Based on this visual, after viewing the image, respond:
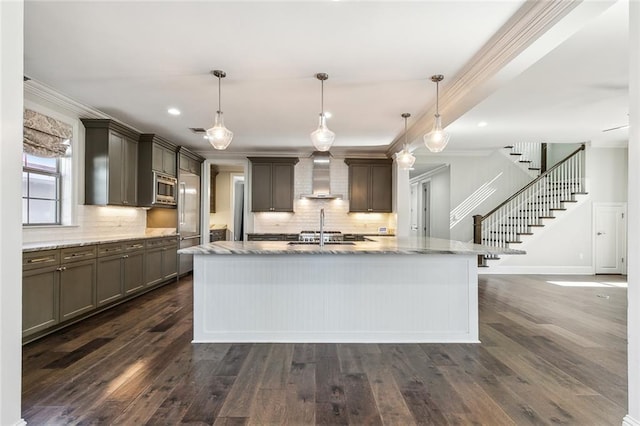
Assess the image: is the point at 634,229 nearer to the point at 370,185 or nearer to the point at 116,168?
the point at 116,168

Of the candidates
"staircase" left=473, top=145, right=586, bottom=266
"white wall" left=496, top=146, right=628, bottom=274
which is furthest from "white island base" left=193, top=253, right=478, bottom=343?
"white wall" left=496, top=146, right=628, bottom=274

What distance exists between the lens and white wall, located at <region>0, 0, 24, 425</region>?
150 centimetres

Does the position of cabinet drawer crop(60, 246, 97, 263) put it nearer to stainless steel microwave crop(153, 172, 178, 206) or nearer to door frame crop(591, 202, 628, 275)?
stainless steel microwave crop(153, 172, 178, 206)

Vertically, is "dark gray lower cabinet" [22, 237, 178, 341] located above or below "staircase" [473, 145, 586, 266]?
below

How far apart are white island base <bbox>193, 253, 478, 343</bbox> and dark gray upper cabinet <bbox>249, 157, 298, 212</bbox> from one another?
3.95 metres

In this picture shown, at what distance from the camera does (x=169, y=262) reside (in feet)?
19.7

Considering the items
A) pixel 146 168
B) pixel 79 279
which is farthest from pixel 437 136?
pixel 146 168

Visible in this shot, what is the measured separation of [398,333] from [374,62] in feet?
8.61

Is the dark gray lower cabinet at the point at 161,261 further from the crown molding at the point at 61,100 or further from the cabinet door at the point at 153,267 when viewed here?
the crown molding at the point at 61,100

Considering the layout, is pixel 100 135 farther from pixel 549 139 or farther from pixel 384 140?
pixel 549 139

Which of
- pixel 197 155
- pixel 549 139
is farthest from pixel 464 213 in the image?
pixel 197 155

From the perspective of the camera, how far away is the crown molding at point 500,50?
222 centimetres

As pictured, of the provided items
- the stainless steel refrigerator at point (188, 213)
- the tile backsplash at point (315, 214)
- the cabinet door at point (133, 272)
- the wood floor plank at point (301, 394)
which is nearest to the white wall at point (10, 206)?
the wood floor plank at point (301, 394)

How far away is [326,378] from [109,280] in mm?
3281
